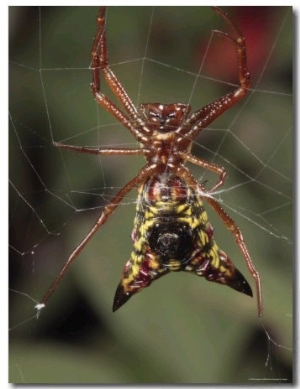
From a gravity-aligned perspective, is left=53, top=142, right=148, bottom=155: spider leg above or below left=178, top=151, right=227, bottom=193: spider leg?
above

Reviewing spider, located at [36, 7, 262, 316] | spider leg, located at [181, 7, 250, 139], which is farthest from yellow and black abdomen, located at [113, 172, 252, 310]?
spider leg, located at [181, 7, 250, 139]

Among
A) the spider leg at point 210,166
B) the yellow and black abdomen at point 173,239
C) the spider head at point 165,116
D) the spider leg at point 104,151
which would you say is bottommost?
the yellow and black abdomen at point 173,239

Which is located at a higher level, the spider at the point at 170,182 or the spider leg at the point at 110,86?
the spider leg at the point at 110,86

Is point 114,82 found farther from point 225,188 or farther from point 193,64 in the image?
point 225,188

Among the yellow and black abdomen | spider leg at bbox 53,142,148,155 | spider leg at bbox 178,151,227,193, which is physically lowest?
the yellow and black abdomen

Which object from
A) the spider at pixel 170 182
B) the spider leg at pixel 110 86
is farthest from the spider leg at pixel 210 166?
the spider leg at pixel 110 86

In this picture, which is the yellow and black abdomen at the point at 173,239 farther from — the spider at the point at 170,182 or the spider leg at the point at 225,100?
the spider leg at the point at 225,100

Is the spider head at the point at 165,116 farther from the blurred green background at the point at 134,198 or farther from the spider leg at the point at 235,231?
the spider leg at the point at 235,231

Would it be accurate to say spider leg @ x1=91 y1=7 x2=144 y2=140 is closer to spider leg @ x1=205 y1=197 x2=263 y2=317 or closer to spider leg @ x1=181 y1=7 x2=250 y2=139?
spider leg @ x1=181 y1=7 x2=250 y2=139
